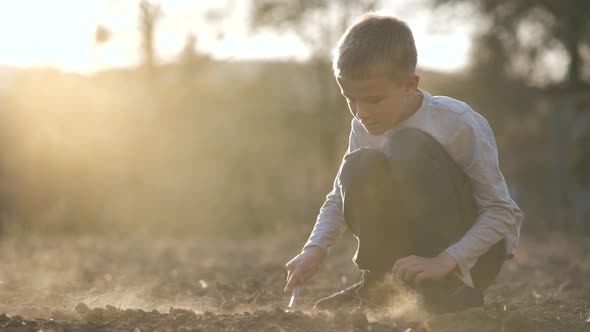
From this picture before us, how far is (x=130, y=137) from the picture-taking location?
11766mm

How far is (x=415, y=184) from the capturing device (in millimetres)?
2611

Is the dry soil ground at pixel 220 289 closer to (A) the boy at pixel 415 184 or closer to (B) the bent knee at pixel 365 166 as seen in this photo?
(A) the boy at pixel 415 184

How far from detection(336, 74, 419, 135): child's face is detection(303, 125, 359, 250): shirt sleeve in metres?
0.29

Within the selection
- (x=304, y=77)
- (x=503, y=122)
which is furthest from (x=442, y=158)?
(x=503, y=122)

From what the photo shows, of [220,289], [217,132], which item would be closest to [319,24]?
[217,132]

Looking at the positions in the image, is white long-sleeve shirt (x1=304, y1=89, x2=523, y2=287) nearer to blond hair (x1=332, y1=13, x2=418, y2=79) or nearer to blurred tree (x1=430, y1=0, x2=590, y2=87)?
blond hair (x1=332, y1=13, x2=418, y2=79)

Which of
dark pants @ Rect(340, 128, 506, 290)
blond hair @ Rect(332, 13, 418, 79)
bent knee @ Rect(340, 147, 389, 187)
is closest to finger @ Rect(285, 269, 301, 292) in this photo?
dark pants @ Rect(340, 128, 506, 290)

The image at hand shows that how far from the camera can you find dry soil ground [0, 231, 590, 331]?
2533mm

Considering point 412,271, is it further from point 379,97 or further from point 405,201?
point 379,97

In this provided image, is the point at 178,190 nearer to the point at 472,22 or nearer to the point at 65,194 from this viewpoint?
the point at 65,194

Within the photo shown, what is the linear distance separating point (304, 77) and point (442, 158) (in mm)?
13186

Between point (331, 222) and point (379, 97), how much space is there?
64 centimetres

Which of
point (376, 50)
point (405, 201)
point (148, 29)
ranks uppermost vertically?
point (148, 29)

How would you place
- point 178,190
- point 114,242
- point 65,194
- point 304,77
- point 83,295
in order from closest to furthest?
point 83,295
point 114,242
point 65,194
point 178,190
point 304,77
